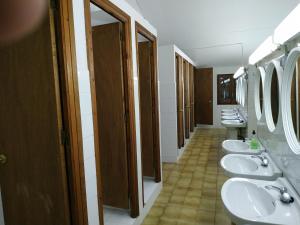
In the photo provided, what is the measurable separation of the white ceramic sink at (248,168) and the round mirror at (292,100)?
0.31 m

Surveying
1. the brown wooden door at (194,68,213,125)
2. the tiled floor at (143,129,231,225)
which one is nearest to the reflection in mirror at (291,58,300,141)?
the tiled floor at (143,129,231,225)

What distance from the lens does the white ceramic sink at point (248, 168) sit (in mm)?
1530

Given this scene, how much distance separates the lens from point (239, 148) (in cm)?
235

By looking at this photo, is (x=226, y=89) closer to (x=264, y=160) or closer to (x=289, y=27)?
(x=264, y=160)

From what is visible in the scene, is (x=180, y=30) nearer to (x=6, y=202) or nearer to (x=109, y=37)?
(x=109, y=37)

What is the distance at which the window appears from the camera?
6.42 metres

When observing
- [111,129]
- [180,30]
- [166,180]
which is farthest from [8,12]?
[166,180]

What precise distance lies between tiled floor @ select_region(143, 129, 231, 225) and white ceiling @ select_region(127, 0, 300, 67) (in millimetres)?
2176

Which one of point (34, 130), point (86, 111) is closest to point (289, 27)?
point (86, 111)

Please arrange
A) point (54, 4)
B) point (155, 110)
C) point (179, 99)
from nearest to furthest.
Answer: point (54, 4), point (155, 110), point (179, 99)

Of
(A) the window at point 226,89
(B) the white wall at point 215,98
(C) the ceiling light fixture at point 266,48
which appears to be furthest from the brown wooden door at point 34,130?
(B) the white wall at point 215,98

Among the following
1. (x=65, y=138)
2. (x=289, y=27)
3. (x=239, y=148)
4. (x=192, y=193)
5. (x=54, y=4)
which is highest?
(x=54, y=4)

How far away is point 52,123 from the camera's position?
114 cm

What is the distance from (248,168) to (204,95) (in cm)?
528
